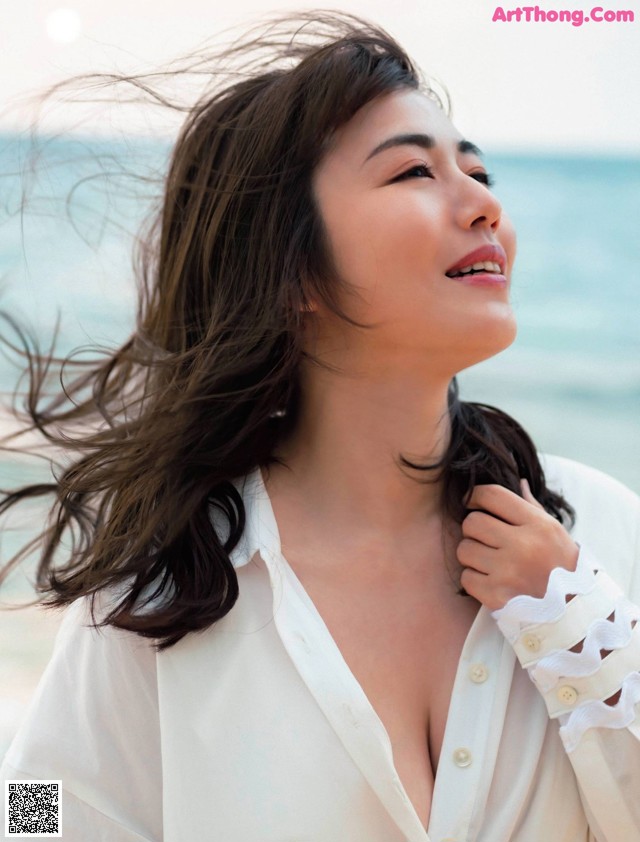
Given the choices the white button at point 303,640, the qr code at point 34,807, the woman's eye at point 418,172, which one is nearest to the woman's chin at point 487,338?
the woman's eye at point 418,172

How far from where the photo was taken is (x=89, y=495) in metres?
1.79

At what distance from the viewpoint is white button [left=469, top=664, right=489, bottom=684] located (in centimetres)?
138

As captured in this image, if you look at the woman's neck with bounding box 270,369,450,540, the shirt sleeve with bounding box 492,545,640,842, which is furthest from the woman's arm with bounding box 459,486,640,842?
the woman's neck with bounding box 270,369,450,540

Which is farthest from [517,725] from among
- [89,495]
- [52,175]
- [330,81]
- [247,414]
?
[52,175]

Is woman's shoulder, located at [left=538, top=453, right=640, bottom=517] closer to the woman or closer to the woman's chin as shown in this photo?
the woman

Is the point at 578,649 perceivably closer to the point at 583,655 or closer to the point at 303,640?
the point at 583,655

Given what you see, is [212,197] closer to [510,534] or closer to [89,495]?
[89,495]

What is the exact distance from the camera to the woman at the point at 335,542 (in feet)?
4.32

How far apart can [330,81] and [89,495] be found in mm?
858

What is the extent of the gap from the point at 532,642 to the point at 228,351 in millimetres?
653

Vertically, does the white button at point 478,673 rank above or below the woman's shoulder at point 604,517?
below

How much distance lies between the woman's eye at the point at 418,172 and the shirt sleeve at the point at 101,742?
81 cm

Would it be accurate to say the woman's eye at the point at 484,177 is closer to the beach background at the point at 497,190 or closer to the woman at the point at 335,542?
the woman at the point at 335,542

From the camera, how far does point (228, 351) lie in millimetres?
1553
